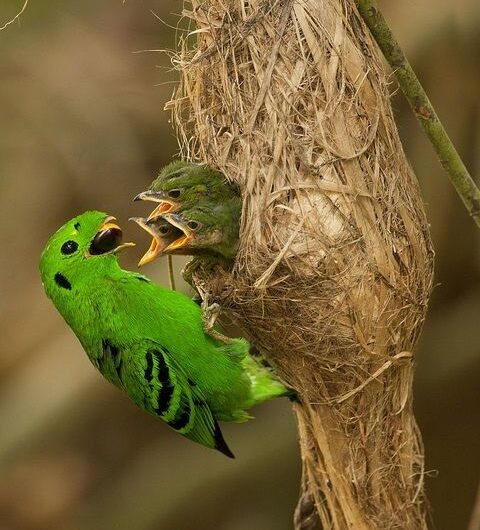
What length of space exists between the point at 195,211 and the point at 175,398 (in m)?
0.57

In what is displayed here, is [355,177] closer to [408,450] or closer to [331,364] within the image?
[331,364]

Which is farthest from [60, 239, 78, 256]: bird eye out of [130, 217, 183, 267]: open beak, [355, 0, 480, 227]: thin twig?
[355, 0, 480, 227]: thin twig

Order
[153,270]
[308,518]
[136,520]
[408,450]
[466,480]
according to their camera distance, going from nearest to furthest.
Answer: [408,450]
[308,518]
[153,270]
[136,520]
[466,480]

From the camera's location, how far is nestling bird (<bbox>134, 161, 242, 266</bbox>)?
2.58m

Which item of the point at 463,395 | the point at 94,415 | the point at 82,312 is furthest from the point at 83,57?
the point at 463,395

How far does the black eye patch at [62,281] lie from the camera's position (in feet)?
9.38

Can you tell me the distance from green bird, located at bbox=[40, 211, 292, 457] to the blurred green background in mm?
1250

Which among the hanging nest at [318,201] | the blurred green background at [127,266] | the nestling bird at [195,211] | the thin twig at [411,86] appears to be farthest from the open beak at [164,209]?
the blurred green background at [127,266]

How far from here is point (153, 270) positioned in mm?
4125

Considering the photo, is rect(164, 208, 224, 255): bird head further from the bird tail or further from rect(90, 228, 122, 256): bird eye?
the bird tail

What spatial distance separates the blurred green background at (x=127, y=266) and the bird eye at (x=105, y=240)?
4.16ft

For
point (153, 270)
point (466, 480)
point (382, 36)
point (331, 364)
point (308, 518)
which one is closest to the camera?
point (382, 36)

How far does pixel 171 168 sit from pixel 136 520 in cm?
228

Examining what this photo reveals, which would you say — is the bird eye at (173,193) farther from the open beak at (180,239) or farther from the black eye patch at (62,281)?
the black eye patch at (62,281)
